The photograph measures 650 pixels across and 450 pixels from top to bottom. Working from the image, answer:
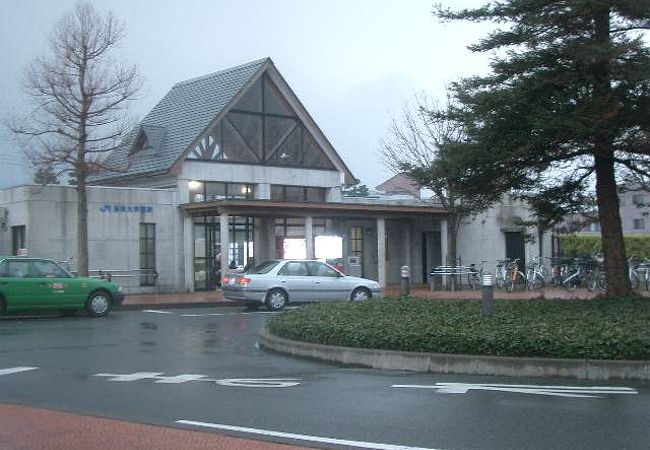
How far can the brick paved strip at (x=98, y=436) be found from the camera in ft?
23.8

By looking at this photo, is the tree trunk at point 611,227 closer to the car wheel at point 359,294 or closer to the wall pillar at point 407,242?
the car wheel at point 359,294

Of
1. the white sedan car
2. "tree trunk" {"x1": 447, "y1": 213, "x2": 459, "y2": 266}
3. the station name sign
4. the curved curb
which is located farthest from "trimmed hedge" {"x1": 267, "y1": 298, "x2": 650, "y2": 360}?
"tree trunk" {"x1": 447, "y1": 213, "x2": 459, "y2": 266}

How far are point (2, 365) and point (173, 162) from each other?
743 inches

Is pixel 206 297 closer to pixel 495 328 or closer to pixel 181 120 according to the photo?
pixel 181 120

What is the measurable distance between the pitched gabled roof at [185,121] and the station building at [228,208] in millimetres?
62

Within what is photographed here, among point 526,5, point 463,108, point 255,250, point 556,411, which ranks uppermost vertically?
point 526,5

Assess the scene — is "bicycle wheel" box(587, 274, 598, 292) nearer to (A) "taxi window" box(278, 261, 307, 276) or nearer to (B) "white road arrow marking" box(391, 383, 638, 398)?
(A) "taxi window" box(278, 261, 307, 276)

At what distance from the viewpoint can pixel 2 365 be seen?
12508mm

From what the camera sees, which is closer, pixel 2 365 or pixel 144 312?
pixel 2 365

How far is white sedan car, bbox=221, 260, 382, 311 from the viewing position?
2355 cm

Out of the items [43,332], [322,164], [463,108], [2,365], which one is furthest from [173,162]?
[2,365]

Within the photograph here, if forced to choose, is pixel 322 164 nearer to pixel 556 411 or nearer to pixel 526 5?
pixel 526 5

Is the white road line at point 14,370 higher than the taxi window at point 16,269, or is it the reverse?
the taxi window at point 16,269

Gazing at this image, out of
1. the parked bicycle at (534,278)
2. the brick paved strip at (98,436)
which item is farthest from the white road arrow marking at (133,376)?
the parked bicycle at (534,278)
